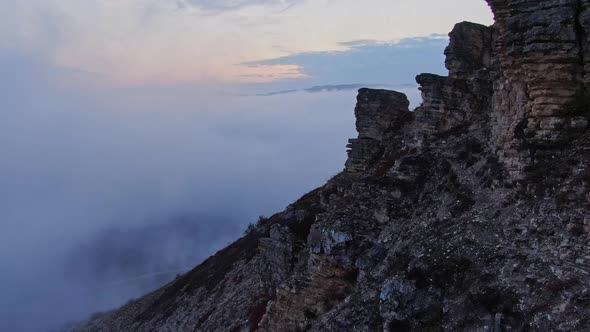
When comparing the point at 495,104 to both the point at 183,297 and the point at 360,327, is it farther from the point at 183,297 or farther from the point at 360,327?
the point at 183,297

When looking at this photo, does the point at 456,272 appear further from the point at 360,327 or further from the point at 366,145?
the point at 366,145

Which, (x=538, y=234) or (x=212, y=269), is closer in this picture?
(x=538, y=234)

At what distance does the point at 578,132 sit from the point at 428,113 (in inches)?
576

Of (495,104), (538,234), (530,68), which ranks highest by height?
(530,68)

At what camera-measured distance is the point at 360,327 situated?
2102 cm

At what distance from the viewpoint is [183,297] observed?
6431 centimetres

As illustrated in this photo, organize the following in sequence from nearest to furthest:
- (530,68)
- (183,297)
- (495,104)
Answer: (530,68) → (495,104) → (183,297)

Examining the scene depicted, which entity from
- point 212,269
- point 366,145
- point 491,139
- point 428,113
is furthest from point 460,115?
point 212,269

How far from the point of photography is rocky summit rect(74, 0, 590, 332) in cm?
1631

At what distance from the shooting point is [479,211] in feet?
66.2

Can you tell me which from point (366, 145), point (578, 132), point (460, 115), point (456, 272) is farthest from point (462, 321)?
point (366, 145)

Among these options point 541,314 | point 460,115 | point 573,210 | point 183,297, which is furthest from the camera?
point 183,297

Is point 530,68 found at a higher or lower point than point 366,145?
higher

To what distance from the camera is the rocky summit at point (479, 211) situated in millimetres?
16312
